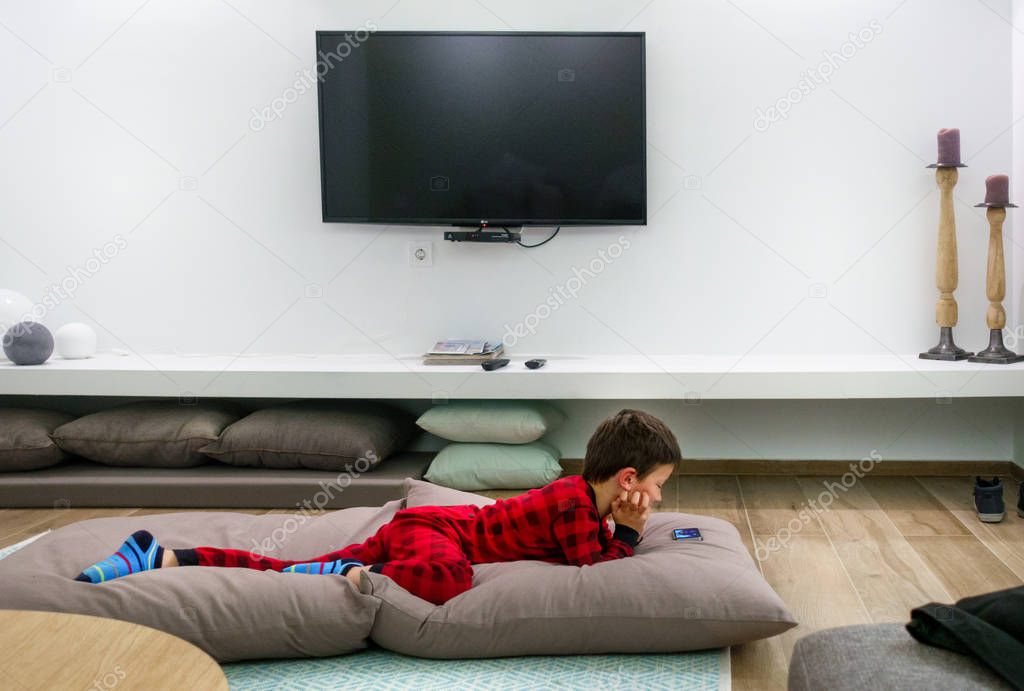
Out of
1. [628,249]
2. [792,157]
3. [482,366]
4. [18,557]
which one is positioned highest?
[792,157]

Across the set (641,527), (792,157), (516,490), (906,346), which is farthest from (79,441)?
(906,346)

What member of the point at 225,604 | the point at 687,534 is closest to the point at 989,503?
the point at 687,534

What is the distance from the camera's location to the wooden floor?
2463mm

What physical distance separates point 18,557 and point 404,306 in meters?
1.95

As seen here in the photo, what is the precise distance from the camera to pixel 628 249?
394 centimetres

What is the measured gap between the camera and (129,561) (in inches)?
90.7

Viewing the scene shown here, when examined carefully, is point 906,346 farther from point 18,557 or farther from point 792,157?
point 18,557

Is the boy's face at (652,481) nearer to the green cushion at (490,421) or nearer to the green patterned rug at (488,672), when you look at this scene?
the green patterned rug at (488,672)

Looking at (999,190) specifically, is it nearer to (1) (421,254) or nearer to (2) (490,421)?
(2) (490,421)

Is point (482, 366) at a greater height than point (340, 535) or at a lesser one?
greater

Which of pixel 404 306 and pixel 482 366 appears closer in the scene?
pixel 482 366

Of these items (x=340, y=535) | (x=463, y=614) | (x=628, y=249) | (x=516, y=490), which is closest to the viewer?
(x=463, y=614)

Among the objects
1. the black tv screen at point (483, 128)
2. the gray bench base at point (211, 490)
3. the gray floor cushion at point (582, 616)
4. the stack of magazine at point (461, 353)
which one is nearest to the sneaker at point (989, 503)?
the gray floor cushion at point (582, 616)

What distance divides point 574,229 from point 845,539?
158 cm
